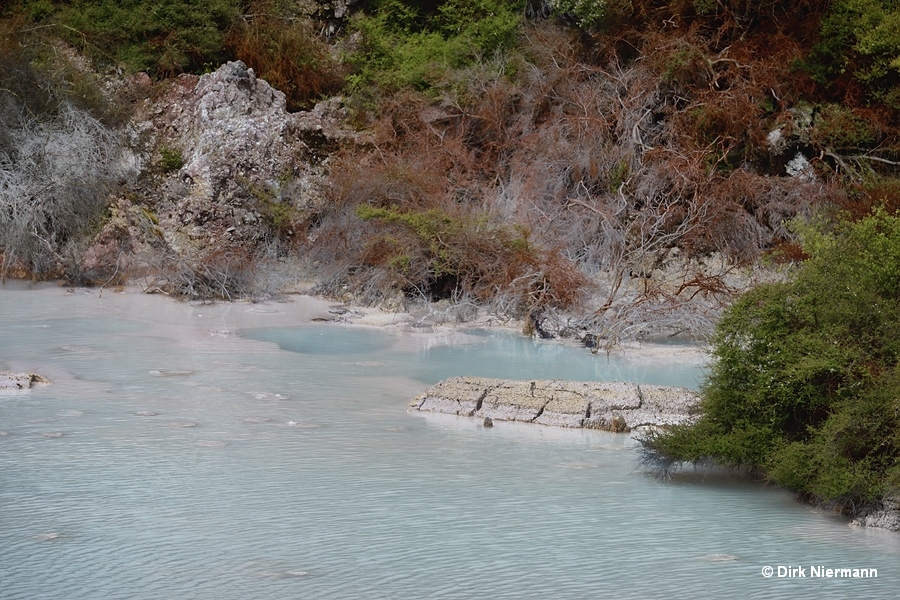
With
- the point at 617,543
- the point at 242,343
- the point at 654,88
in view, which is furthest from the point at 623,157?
the point at 617,543

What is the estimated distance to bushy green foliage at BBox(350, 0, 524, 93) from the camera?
15773 millimetres

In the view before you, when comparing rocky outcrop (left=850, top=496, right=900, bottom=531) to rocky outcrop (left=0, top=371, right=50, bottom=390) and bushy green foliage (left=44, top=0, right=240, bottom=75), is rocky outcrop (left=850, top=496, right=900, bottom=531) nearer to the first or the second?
rocky outcrop (left=0, top=371, right=50, bottom=390)

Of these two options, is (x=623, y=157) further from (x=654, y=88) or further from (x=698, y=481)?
(x=698, y=481)

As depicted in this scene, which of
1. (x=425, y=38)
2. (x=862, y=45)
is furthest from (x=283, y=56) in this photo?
(x=862, y=45)

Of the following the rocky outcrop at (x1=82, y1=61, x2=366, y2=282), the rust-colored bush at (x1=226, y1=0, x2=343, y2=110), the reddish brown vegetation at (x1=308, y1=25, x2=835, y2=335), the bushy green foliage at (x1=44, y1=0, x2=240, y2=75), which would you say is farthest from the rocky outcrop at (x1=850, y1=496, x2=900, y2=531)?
the bushy green foliage at (x1=44, y1=0, x2=240, y2=75)

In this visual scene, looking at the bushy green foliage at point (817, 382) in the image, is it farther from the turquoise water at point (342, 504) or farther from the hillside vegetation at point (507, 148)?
the hillside vegetation at point (507, 148)

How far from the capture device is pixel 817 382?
588 cm

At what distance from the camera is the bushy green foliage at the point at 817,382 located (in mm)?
5449

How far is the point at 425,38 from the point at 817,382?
11.7 m

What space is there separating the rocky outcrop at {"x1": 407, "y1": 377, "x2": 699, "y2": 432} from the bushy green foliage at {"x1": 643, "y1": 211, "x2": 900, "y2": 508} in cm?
106

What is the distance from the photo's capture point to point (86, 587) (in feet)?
14.6

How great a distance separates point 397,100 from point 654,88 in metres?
3.68

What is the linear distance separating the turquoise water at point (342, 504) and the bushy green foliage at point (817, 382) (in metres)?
0.23

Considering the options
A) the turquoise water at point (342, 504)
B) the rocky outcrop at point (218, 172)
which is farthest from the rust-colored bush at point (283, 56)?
the turquoise water at point (342, 504)
